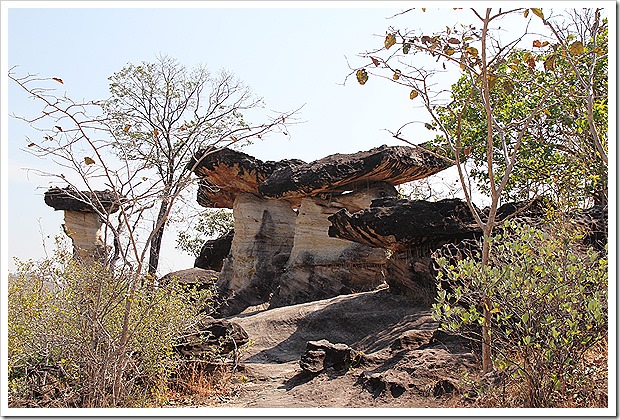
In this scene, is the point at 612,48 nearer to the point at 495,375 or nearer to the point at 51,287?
the point at 495,375

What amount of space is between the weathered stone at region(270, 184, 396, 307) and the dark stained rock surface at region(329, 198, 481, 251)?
8.12 feet

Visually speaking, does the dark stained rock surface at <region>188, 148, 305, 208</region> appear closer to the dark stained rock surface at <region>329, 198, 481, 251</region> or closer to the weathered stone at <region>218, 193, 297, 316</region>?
the weathered stone at <region>218, 193, 297, 316</region>

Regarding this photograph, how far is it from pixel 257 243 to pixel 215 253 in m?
2.44

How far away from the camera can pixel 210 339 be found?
7410 millimetres

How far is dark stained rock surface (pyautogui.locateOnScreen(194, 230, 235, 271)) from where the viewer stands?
17.3 meters

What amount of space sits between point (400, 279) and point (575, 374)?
18.0 feet

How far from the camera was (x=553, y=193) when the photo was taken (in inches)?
298

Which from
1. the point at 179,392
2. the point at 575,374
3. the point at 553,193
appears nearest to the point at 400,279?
the point at 553,193

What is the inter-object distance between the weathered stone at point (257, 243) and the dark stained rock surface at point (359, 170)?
1.73 metres

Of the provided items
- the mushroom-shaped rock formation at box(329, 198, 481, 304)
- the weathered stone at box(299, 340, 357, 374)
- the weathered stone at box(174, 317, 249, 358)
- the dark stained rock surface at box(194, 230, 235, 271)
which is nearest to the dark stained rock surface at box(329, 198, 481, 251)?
the mushroom-shaped rock formation at box(329, 198, 481, 304)

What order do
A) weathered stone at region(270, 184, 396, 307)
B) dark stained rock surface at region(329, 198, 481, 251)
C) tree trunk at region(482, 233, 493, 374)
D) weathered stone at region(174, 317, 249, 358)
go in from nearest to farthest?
1. tree trunk at region(482, 233, 493, 374)
2. weathered stone at region(174, 317, 249, 358)
3. dark stained rock surface at region(329, 198, 481, 251)
4. weathered stone at region(270, 184, 396, 307)

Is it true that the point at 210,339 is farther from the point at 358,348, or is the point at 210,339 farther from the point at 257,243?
the point at 257,243

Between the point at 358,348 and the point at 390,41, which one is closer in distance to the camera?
the point at 390,41

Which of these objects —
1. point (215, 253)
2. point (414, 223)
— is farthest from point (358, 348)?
point (215, 253)
